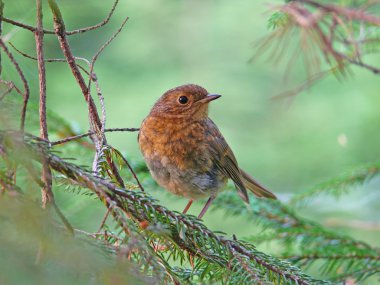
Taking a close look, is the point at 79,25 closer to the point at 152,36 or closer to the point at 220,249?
the point at 152,36

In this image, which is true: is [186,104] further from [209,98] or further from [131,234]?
[131,234]

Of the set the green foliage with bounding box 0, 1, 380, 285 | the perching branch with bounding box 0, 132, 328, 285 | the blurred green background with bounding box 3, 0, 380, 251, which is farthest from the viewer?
the blurred green background with bounding box 3, 0, 380, 251

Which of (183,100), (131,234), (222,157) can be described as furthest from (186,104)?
(131,234)

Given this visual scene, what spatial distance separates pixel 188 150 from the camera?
330 centimetres

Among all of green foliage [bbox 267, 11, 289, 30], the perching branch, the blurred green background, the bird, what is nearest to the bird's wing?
the bird

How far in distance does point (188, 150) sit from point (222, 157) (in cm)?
34

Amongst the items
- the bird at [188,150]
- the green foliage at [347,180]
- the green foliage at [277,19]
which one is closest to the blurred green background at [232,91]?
the bird at [188,150]

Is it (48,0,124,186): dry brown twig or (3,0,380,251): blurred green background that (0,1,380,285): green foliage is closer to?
(48,0,124,186): dry brown twig

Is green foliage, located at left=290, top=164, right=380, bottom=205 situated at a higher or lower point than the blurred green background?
lower

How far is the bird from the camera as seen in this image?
10.6 feet

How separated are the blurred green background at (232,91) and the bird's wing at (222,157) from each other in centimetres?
230

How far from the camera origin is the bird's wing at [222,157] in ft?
11.4

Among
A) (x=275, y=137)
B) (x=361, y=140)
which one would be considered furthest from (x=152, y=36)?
(x=361, y=140)

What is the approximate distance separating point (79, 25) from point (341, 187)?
476cm
